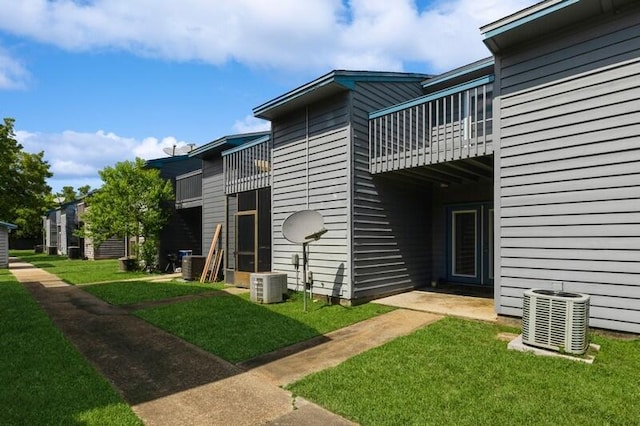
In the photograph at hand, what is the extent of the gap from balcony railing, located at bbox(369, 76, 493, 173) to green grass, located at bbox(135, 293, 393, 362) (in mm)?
3104

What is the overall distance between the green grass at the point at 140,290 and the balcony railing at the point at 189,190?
3.98m

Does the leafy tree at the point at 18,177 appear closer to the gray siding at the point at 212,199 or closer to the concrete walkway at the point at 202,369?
the gray siding at the point at 212,199

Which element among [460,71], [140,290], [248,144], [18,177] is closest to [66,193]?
[18,177]

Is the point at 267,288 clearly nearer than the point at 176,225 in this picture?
Yes

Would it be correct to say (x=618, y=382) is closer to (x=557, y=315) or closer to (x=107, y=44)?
(x=557, y=315)

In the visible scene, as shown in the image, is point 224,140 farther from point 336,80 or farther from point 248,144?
point 336,80

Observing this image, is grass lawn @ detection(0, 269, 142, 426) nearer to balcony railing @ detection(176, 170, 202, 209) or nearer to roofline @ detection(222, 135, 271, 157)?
roofline @ detection(222, 135, 271, 157)

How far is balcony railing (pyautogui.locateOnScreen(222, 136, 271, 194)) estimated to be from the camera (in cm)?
1048

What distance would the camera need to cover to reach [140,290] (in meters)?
10.4

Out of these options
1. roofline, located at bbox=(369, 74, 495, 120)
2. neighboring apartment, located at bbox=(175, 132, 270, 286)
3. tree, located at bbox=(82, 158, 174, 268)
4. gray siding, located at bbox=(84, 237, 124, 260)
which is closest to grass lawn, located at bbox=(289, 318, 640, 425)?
roofline, located at bbox=(369, 74, 495, 120)

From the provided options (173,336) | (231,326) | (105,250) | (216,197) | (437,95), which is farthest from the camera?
(105,250)

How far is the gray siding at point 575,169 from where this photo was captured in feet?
15.9

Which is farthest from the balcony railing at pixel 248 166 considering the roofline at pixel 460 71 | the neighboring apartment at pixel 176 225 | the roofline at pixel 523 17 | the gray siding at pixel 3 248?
the gray siding at pixel 3 248

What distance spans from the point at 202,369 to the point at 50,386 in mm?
1536
